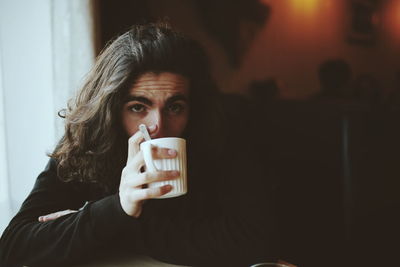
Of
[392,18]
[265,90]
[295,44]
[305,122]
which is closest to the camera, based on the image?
[305,122]

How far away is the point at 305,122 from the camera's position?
2674 mm

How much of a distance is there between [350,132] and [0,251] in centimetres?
221

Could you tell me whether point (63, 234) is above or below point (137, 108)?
below

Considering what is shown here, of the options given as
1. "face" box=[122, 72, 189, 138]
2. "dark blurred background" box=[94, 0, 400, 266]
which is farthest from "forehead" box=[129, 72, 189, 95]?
"dark blurred background" box=[94, 0, 400, 266]

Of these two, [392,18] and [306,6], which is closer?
[306,6]

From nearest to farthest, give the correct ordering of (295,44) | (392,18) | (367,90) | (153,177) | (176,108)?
(153,177) < (176,108) < (295,44) < (367,90) < (392,18)

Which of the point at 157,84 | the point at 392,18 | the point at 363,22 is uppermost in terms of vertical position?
the point at 392,18

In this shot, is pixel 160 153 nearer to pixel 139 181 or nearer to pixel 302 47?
pixel 139 181

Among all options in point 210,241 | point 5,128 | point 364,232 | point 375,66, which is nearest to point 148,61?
point 210,241

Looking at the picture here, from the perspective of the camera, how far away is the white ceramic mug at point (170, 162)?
767 mm

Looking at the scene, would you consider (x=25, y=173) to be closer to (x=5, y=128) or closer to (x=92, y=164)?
(x=5, y=128)

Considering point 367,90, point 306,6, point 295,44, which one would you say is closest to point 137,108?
point 295,44

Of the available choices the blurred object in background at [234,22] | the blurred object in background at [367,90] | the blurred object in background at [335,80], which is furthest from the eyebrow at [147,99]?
the blurred object in background at [367,90]

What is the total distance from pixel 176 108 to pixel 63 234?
452 mm
